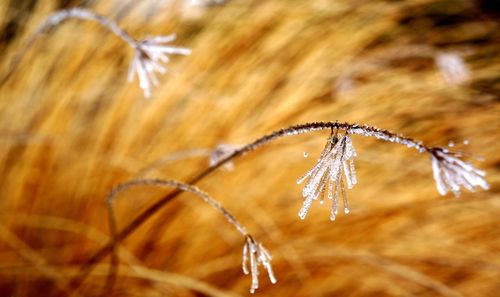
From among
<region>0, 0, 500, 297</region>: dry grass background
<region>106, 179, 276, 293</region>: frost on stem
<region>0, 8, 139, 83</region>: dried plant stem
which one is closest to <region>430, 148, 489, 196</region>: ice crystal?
<region>106, 179, 276, 293</region>: frost on stem

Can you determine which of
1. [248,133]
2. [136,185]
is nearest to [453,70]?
[248,133]

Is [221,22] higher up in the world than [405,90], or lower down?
higher up

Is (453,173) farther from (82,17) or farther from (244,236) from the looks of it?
(82,17)

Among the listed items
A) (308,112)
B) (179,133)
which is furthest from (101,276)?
(308,112)

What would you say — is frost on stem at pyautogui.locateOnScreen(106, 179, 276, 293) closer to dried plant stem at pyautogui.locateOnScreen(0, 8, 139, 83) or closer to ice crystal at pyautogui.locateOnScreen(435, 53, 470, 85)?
dried plant stem at pyautogui.locateOnScreen(0, 8, 139, 83)

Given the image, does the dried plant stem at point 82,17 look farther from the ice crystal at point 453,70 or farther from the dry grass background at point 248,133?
the ice crystal at point 453,70

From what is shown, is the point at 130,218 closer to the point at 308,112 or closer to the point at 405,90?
the point at 308,112
